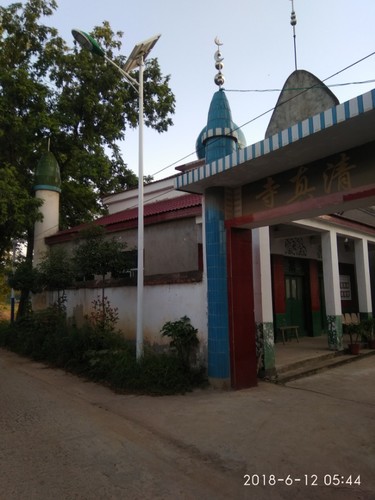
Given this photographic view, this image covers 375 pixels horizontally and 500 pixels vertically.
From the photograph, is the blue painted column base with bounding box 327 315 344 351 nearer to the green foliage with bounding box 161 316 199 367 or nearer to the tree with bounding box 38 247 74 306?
the green foliage with bounding box 161 316 199 367

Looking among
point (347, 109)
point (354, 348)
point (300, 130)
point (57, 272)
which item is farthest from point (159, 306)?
point (354, 348)

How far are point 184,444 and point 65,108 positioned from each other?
14.6m

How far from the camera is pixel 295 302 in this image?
13.0 m

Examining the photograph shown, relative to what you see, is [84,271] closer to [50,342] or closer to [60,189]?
[50,342]

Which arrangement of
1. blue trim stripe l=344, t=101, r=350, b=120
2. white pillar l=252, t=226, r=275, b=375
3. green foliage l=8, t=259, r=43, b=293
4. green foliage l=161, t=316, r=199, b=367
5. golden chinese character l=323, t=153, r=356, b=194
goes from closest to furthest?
blue trim stripe l=344, t=101, r=350, b=120 → golden chinese character l=323, t=153, r=356, b=194 → green foliage l=161, t=316, r=199, b=367 → white pillar l=252, t=226, r=275, b=375 → green foliage l=8, t=259, r=43, b=293

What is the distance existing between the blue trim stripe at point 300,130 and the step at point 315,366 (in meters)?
4.13

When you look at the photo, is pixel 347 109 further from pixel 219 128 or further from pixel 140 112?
pixel 140 112

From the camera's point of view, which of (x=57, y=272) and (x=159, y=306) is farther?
(x=57, y=272)

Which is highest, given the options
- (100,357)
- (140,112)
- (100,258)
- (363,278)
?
(140,112)

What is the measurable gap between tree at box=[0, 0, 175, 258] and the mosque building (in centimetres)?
592

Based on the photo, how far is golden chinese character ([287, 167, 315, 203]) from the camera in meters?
5.90

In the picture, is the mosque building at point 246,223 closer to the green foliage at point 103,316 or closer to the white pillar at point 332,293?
the white pillar at point 332,293

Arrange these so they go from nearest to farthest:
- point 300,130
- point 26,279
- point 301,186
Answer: point 300,130 → point 301,186 → point 26,279

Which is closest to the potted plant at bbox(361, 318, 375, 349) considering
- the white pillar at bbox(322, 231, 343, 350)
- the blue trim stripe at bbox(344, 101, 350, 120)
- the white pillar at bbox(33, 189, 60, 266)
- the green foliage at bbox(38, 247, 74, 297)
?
the white pillar at bbox(322, 231, 343, 350)
